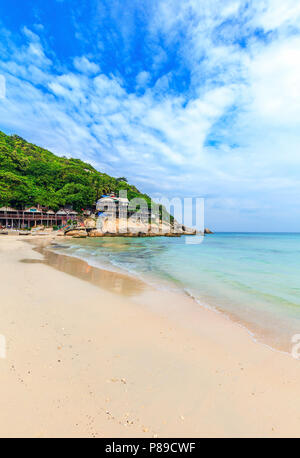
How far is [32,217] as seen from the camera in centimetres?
4547

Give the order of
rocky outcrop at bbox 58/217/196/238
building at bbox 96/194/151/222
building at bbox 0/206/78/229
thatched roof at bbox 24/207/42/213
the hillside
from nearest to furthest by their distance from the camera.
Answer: building at bbox 0/206/78/229, thatched roof at bbox 24/207/42/213, rocky outcrop at bbox 58/217/196/238, the hillside, building at bbox 96/194/151/222

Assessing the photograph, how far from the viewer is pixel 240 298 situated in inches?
275

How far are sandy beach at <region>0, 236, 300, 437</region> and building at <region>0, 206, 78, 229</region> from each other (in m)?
46.4

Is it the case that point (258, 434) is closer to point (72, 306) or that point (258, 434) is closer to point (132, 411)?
point (132, 411)

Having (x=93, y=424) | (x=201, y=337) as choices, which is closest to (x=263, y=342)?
(x=201, y=337)

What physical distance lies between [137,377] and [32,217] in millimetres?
51029

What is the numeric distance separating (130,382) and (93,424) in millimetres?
708

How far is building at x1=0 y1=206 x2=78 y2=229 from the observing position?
140 ft

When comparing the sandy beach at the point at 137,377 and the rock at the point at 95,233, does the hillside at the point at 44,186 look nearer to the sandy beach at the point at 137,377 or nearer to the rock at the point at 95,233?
the rock at the point at 95,233

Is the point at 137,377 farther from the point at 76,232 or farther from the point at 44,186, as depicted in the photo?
the point at 44,186

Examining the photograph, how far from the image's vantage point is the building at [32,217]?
42594 mm

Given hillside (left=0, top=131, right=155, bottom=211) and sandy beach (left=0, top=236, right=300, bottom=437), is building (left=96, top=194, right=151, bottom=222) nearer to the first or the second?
hillside (left=0, top=131, right=155, bottom=211)

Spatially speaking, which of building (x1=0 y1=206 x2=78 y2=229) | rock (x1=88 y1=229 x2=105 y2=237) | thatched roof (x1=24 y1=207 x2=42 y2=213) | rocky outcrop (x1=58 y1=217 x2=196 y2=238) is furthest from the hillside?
rock (x1=88 y1=229 x2=105 y2=237)

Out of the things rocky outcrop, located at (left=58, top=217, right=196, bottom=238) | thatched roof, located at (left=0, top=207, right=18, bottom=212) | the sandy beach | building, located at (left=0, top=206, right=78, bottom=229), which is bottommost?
the sandy beach
